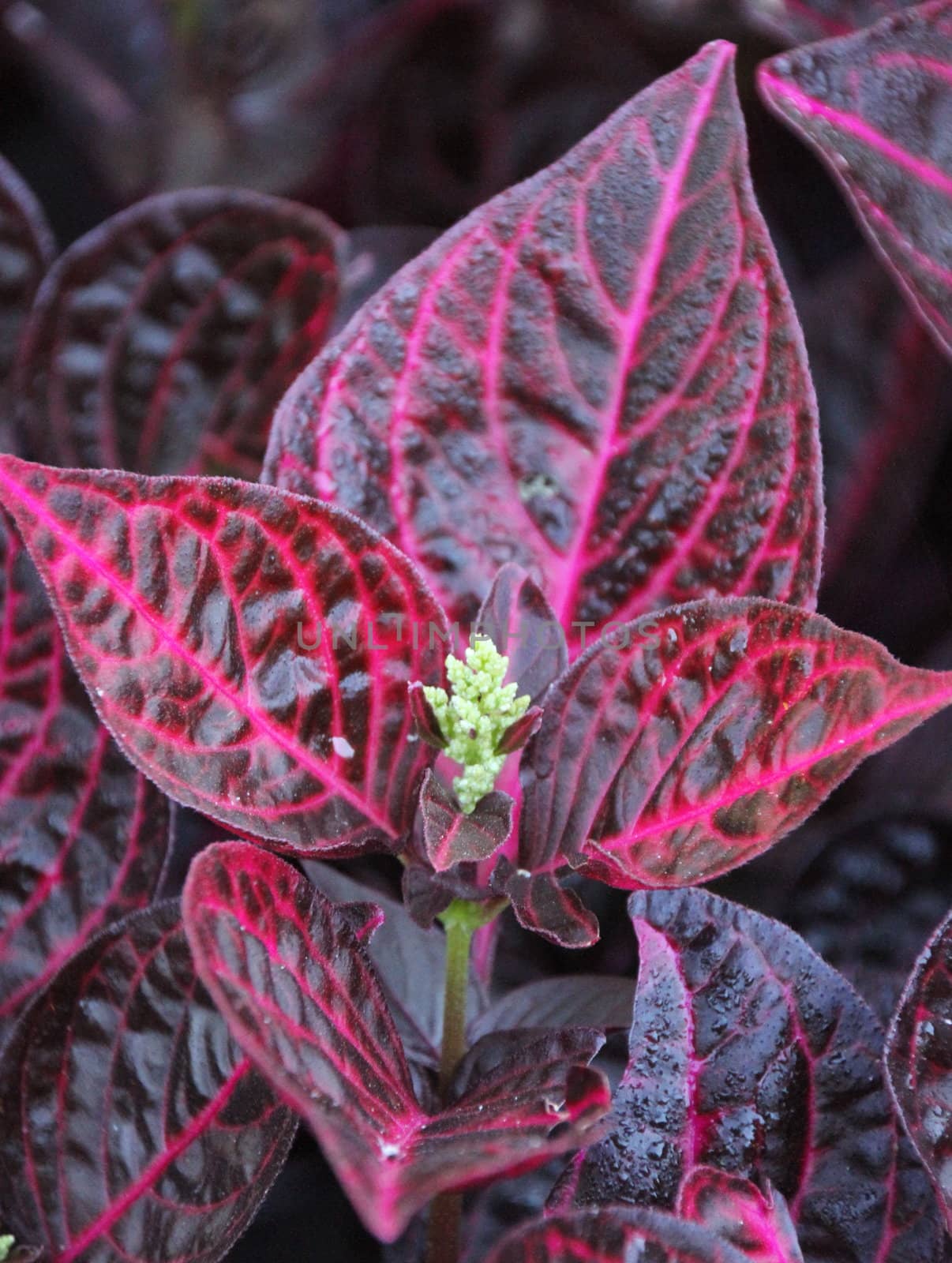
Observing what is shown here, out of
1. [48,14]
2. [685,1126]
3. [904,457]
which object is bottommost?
[685,1126]

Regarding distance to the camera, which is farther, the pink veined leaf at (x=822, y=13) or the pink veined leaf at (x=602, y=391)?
the pink veined leaf at (x=822, y=13)

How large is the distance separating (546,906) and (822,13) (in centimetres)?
56

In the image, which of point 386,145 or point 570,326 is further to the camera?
point 386,145

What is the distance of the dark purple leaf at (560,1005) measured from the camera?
0.51 m

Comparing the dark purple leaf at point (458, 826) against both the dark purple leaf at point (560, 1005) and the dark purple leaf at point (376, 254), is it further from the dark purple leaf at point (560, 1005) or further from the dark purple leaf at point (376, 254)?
the dark purple leaf at point (376, 254)

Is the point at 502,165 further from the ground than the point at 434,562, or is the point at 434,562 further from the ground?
the point at 502,165

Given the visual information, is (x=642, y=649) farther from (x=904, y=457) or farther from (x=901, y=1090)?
(x=904, y=457)

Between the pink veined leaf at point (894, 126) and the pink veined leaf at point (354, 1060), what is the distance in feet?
1.00

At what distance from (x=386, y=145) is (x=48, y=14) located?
31cm

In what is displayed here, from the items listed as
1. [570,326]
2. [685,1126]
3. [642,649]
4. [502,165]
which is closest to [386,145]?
[502,165]

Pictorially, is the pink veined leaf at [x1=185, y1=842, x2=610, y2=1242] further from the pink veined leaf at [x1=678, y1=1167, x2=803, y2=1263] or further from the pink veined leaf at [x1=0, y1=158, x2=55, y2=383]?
the pink veined leaf at [x1=0, y1=158, x2=55, y2=383]

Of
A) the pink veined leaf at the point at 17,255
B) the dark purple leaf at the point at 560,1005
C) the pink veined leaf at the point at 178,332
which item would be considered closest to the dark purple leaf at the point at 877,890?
the dark purple leaf at the point at 560,1005

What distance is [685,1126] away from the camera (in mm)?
435

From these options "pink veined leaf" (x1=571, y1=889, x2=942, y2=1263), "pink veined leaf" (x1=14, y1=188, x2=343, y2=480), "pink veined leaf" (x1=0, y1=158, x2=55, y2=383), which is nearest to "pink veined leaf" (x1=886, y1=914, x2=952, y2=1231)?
"pink veined leaf" (x1=571, y1=889, x2=942, y2=1263)
